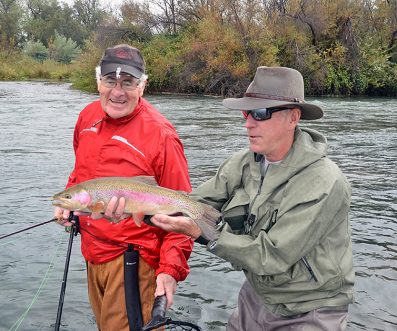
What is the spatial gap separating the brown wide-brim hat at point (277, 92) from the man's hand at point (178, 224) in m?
0.71

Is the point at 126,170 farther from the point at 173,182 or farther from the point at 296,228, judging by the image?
the point at 296,228

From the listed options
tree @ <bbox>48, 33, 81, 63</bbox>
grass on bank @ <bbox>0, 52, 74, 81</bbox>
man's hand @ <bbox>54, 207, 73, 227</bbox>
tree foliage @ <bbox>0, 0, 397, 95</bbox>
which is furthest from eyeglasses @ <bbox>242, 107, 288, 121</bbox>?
tree @ <bbox>48, 33, 81, 63</bbox>

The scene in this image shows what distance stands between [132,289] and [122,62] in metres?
1.45

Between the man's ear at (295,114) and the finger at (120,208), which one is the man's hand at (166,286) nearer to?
the finger at (120,208)

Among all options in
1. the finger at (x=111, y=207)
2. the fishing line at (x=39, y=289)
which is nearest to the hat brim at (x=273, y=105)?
the finger at (x=111, y=207)

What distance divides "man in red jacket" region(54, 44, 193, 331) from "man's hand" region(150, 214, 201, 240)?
0.29m

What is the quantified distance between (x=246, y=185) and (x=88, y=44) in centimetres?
3594

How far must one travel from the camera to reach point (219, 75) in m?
30.3

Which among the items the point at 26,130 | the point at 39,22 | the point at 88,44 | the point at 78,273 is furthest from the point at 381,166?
the point at 39,22

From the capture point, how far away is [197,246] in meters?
6.99

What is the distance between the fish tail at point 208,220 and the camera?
2.88 metres

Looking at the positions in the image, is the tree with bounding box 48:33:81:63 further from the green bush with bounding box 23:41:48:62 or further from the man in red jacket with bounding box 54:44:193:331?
the man in red jacket with bounding box 54:44:193:331

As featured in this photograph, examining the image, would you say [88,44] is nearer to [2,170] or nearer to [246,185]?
[2,170]

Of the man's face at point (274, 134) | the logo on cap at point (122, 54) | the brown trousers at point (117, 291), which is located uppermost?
the logo on cap at point (122, 54)
